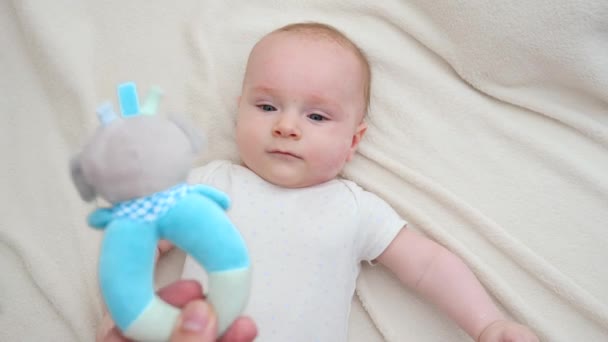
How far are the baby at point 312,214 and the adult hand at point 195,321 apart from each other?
31cm

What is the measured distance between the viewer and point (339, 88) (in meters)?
1.11

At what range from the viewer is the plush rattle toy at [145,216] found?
0.57 meters

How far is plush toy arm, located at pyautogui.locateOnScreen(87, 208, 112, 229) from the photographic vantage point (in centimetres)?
60

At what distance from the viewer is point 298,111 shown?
1075 mm

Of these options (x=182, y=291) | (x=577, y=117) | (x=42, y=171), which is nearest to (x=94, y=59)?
(x=42, y=171)

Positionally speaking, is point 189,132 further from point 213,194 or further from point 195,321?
point 195,321

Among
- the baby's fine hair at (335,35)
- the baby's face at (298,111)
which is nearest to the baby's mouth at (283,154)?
the baby's face at (298,111)

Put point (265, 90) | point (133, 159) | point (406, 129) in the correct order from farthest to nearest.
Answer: point (406, 129) → point (265, 90) → point (133, 159)

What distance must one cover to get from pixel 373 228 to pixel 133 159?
0.64 metres

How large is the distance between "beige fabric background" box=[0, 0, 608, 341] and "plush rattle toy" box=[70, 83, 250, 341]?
0.56 meters

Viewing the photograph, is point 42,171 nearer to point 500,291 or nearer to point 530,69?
point 500,291

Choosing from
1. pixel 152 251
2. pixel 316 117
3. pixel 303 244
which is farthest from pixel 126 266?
pixel 316 117

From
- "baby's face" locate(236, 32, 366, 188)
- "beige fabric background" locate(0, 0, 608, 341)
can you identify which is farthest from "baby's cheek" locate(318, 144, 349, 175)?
"beige fabric background" locate(0, 0, 608, 341)

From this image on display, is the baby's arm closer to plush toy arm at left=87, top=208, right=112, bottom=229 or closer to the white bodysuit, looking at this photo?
the white bodysuit
